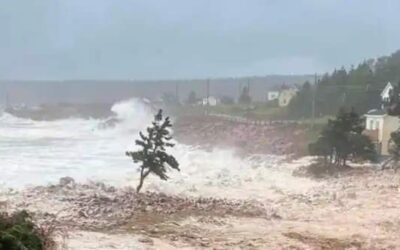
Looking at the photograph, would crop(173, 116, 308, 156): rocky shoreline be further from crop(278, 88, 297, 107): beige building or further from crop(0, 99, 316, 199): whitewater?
crop(278, 88, 297, 107): beige building

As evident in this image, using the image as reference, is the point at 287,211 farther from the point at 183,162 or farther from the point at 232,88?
the point at 232,88

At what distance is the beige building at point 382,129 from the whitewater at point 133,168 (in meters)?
4.66

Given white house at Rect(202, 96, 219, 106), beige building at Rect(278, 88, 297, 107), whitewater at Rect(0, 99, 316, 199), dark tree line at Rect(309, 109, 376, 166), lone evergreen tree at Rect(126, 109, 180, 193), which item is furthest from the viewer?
white house at Rect(202, 96, 219, 106)

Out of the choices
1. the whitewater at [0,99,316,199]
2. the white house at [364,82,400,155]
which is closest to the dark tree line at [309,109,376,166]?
the whitewater at [0,99,316,199]

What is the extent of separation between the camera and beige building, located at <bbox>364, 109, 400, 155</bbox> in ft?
121

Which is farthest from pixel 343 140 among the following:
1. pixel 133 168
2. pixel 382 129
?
pixel 133 168

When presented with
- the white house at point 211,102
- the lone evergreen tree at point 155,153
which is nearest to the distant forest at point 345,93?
the white house at point 211,102

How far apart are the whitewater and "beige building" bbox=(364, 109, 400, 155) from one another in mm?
4663

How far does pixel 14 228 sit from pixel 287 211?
10949 mm

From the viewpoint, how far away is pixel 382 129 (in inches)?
1511

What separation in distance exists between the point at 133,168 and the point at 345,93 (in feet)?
99.2

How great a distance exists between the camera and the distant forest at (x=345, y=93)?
5531cm

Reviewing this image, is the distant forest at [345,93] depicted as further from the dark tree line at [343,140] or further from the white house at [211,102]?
the white house at [211,102]

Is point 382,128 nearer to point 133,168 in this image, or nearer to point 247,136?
point 247,136
